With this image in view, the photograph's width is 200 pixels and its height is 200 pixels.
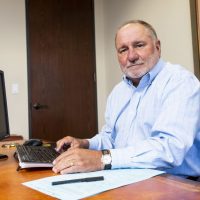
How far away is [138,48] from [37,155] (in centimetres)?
67

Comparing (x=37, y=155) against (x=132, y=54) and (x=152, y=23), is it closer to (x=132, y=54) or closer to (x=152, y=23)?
(x=132, y=54)

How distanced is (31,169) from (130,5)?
2.59m

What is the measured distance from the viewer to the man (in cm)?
105

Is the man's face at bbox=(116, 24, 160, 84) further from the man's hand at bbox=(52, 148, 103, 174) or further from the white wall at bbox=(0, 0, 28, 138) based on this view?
the white wall at bbox=(0, 0, 28, 138)

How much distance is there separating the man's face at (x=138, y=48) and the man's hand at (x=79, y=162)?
56 centimetres

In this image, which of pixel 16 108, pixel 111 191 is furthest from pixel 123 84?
pixel 16 108

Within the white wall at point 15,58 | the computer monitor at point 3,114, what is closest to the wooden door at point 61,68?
the white wall at point 15,58

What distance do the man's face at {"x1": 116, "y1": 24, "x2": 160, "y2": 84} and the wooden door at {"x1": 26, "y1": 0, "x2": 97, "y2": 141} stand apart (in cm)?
227

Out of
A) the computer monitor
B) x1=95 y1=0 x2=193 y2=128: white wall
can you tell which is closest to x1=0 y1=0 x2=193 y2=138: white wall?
x1=95 y1=0 x2=193 y2=128: white wall

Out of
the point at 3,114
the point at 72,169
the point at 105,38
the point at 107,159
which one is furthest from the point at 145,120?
the point at 105,38

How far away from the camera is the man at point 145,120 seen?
41.3 inches

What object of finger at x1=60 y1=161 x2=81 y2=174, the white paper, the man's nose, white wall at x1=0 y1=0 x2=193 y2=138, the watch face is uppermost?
white wall at x1=0 y1=0 x2=193 y2=138

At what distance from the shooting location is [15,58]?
349cm

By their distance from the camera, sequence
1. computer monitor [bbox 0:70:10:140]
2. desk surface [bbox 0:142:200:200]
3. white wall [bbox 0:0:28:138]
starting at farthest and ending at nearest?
white wall [bbox 0:0:28:138] → computer monitor [bbox 0:70:10:140] → desk surface [bbox 0:142:200:200]
